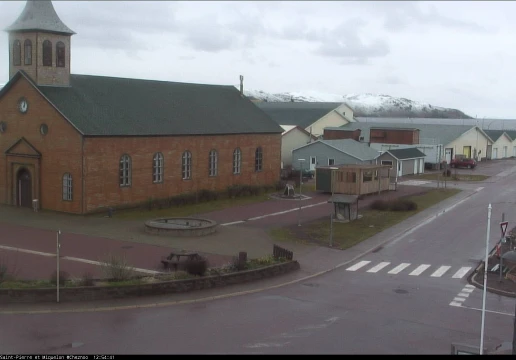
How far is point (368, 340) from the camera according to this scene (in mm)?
16516

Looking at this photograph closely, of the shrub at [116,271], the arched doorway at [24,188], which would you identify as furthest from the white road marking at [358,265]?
the arched doorway at [24,188]

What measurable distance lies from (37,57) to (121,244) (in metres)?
16.6

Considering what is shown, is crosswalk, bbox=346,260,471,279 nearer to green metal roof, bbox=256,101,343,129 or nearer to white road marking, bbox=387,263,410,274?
white road marking, bbox=387,263,410,274

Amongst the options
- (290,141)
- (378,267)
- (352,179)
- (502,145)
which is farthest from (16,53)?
(502,145)

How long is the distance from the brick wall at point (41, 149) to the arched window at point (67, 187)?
0.81 feet

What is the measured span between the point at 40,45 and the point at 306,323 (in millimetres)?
29477

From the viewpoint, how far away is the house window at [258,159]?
53.7 metres

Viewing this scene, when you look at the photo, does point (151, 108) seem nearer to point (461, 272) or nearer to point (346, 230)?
point (346, 230)

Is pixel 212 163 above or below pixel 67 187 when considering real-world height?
above

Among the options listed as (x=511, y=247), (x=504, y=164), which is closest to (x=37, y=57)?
(x=511, y=247)

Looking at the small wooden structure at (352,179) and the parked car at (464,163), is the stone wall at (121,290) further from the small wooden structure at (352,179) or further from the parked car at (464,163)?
the parked car at (464,163)

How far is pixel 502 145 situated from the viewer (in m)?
97.2

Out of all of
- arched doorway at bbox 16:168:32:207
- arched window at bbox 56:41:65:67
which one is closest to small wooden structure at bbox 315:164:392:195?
arched window at bbox 56:41:65:67

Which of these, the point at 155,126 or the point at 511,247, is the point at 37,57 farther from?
the point at 511,247
